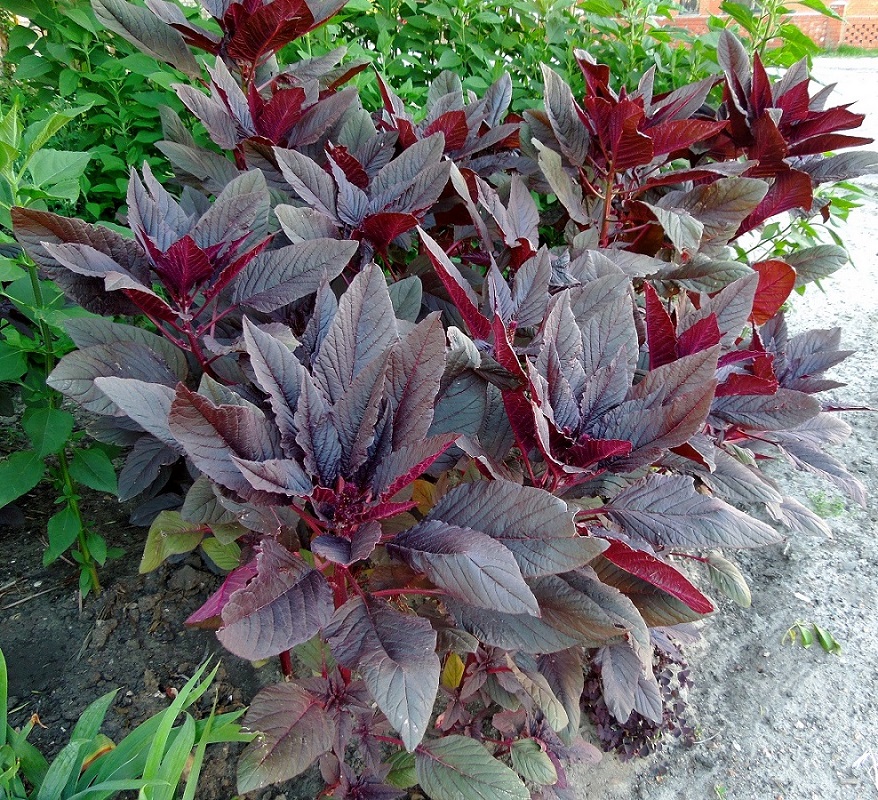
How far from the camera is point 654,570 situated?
0.96 m

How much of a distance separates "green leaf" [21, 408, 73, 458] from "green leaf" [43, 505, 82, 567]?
0.58 ft

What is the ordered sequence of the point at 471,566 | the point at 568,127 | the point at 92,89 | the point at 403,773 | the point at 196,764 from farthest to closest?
1. the point at 92,89
2. the point at 568,127
3. the point at 403,773
4. the point at 196,764
5. the point at 471,566

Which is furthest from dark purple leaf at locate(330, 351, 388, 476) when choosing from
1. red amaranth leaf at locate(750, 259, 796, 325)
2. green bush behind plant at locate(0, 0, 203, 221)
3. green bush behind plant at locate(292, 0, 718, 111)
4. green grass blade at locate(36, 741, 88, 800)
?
green bush behind plant at locate(292, 0, 718, 111)

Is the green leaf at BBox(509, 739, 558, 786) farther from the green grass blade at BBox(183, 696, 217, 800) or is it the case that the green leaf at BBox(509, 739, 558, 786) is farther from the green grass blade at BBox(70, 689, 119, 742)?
the green grass blade at BBox(70, 689, 119, 742)

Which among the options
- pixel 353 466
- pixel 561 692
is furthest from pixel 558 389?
pixel 561 692

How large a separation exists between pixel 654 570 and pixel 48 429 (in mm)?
1251

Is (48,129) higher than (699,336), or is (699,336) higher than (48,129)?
(48,129)

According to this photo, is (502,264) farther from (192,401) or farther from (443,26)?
(443,26)

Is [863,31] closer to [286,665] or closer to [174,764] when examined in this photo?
[286,665]

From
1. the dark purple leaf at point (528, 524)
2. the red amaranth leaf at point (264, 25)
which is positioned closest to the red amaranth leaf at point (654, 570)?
the dark purple leaf at point (528, 524)

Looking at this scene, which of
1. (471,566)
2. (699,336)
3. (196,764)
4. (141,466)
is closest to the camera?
(471,566)

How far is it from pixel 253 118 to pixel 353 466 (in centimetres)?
97

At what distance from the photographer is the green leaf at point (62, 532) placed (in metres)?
1.57

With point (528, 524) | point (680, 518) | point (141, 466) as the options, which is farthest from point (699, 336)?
point (141, 466)
